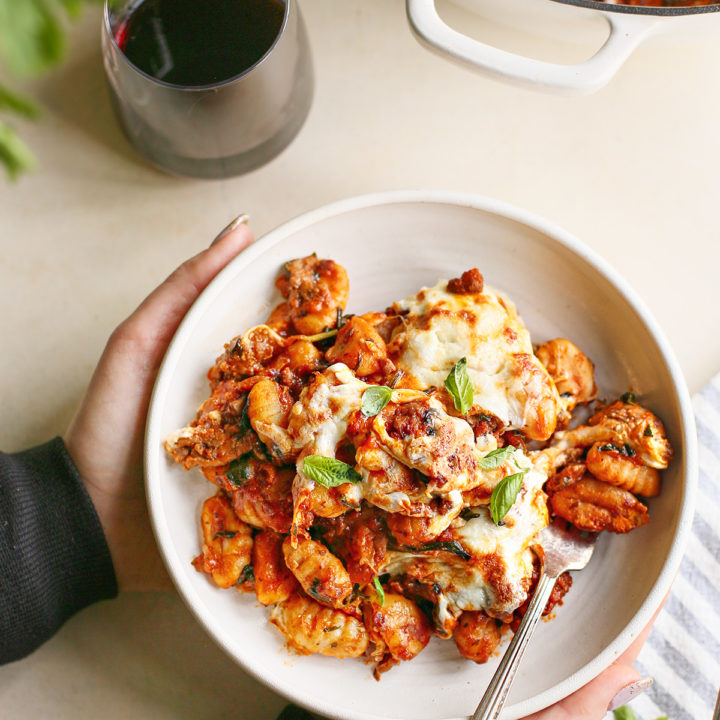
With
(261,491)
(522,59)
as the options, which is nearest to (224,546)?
(261,491)

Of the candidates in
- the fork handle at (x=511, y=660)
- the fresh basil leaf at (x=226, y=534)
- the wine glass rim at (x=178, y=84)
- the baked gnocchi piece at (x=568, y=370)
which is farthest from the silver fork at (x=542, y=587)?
the wine glass rim at (x=178, y=84)

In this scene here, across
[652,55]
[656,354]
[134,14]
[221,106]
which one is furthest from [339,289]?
[652,55]

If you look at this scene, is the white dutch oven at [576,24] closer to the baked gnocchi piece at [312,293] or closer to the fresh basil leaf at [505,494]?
the baked gnocchi piece at [312,293]

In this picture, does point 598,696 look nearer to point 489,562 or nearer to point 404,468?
point 489,562

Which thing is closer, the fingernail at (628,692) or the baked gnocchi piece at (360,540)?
the baked gnocchi piece at (360,540)

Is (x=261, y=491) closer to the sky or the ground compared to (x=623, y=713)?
closer to the sky

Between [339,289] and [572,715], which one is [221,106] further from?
[572,715]
